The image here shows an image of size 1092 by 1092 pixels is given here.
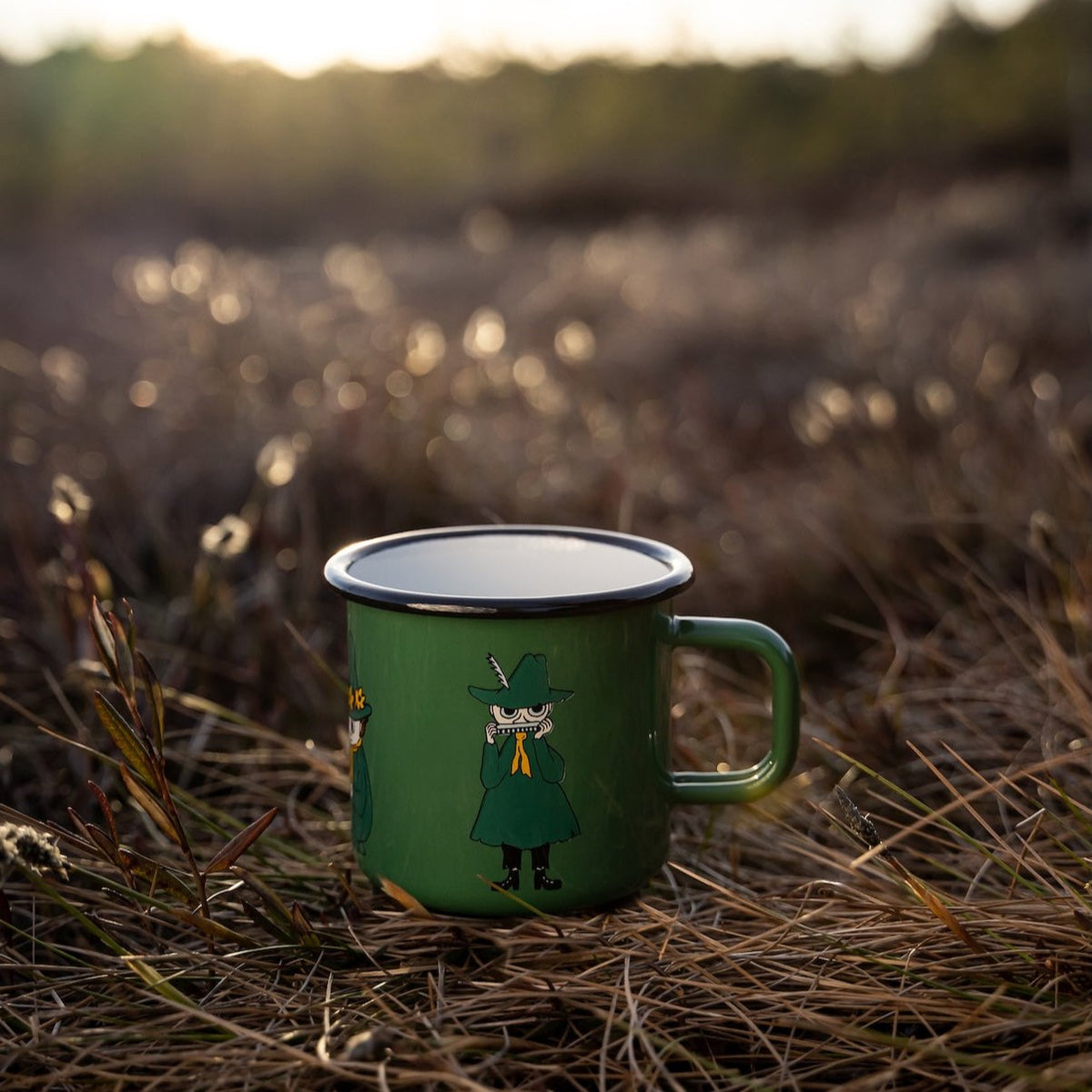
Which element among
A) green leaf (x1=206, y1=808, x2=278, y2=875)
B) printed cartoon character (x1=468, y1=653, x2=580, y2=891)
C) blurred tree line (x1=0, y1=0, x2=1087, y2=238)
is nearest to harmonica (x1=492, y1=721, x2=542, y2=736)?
printed cartoon character (x1=468, y1=653, x2=580, y2=891)

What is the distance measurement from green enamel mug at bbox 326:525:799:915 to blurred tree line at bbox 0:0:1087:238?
1157 centimetres

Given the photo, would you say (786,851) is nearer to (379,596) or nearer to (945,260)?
(379,596)

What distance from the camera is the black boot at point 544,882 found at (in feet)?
4.56

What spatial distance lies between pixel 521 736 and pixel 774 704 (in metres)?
0.35

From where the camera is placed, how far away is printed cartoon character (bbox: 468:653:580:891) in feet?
4.40

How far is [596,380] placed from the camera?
5.07 metres

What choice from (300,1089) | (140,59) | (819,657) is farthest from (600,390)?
(140,59)

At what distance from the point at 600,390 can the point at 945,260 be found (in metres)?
3.31

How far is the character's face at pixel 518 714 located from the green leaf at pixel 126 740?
38 cm

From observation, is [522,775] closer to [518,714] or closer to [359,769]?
[518,714]

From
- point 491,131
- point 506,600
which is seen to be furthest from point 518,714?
point 491,131

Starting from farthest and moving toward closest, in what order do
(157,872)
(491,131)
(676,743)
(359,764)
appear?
1. (491,131)
2. (676,743)
3. (359,764)
4. (157,872)

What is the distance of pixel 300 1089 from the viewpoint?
3.76 ft

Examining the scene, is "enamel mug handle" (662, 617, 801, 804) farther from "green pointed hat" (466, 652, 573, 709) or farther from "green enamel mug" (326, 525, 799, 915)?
"green pointed hat" (466, 652, 573, 709)
